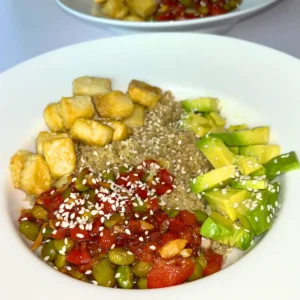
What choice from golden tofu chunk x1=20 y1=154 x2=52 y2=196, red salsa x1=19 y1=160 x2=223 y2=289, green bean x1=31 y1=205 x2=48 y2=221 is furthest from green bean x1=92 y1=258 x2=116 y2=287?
→ golden tofu chunk x1=20 y1=154 x2=52 y2=196

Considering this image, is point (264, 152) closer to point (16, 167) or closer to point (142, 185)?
point (142, 185)

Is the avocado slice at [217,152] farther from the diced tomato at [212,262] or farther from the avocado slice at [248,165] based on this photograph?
the diced tomato at [212,262]

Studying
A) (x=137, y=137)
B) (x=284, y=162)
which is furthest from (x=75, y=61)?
(x=284, y=162)

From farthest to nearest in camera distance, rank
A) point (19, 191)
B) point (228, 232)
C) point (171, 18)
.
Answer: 1. point (171, 18)
2. point (19, 191)
3. point (228, 232)

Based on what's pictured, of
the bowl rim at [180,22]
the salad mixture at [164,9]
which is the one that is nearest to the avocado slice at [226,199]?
the bowl rim at [180,22]

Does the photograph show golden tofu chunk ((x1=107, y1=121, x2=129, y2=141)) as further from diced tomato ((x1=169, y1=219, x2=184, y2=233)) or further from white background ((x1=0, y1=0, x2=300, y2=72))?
white background ((x1=0, y1=0, x2=300, y2=72))

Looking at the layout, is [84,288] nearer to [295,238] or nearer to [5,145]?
[295,238]
